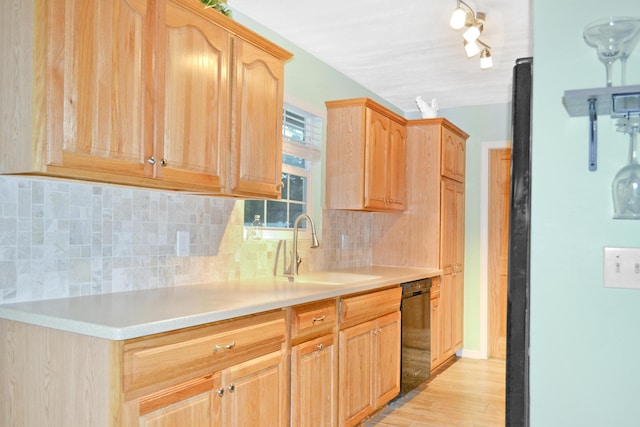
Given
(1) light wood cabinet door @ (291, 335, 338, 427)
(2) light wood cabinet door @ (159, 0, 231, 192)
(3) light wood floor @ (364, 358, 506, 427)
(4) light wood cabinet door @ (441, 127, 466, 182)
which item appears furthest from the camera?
(4) light wood cabinet door @ (441, 127, 466, 182)

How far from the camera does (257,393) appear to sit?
7.13 feet

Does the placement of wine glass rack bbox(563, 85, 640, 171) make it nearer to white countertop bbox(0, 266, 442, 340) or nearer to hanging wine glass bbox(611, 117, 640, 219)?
hanging wine glass bbox(611, 117, 640, 219)

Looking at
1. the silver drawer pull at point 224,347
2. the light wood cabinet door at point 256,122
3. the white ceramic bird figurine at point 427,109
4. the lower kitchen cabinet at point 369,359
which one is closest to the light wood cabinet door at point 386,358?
the lower kitchen cabinet at point 369,359

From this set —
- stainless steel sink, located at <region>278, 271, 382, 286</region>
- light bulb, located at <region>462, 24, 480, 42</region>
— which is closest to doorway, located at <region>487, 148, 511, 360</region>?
stainless steel sink, located at <region>278, 271, 382, 286</region>

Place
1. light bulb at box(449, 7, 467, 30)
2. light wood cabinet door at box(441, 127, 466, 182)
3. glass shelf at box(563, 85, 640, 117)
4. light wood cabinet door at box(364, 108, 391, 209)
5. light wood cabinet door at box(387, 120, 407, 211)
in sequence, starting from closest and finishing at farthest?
glass shelf at box(563, 85, 640, 117)
light bulb at box(449, 7, 467, 30)
light wood cabinet door at box(364, 108, 391, 209)
light wood cabinet door at box(387, 120, 407, 211)
light wood cabinet door at box(441, 127, 466, 182)

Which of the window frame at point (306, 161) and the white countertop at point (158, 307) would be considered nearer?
the white countertop at point (158, 307)

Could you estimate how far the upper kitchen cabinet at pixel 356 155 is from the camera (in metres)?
3.89

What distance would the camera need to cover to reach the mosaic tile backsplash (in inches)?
76.5

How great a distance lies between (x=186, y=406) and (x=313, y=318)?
91 centimetres

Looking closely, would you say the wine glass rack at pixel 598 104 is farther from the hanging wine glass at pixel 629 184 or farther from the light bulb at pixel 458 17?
the light bulb at pixel 458 17

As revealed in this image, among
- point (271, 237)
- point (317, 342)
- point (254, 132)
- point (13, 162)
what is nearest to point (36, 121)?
point (13, 162)

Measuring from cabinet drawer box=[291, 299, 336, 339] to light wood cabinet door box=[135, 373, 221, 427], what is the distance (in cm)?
59

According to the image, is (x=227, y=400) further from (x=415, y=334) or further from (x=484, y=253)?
(x=484, y=253)

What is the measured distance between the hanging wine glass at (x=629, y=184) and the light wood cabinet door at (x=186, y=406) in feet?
4.94
